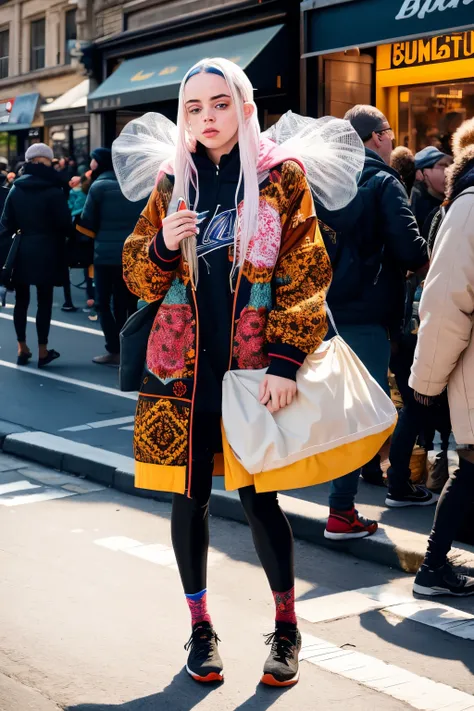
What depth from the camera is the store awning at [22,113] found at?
26.8 meters

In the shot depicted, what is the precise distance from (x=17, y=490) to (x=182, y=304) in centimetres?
323

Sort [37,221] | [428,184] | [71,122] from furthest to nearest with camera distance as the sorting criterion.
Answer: [71,122] < [37,221] < [428,184]

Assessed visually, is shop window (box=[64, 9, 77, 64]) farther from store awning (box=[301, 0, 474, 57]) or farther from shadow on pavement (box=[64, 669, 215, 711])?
shadow on pavement (box=[64, 669, 215, 711])

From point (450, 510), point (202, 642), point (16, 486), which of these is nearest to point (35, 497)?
point (16, 486)

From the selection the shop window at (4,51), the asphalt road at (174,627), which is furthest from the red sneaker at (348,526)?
the shop window at (4,51)

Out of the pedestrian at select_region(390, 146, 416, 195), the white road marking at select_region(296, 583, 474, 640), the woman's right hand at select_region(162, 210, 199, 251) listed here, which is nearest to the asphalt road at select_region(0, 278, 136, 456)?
the pedestrian at select_region(390, 146, 416, 195)

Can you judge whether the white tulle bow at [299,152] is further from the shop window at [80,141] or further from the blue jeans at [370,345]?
the shop window at [80,141]

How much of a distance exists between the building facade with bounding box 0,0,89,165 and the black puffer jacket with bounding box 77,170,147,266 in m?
13.6

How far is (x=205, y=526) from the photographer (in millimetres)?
3822

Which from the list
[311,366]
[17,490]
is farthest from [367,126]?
[17,490]

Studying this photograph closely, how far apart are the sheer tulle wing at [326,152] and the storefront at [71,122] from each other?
19339 millimetres

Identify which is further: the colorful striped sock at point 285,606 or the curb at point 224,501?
the curb at point 224,501

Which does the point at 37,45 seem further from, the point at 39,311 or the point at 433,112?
the point at 39,311

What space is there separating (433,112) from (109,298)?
13.8 feet
